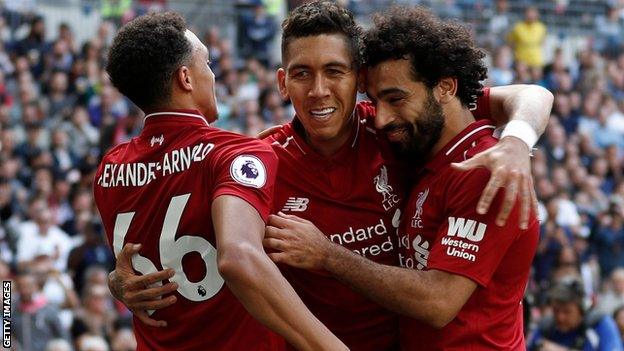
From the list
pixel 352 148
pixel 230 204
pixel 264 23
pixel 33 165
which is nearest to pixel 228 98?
pixel 264 23

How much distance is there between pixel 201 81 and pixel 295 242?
33.8 inches

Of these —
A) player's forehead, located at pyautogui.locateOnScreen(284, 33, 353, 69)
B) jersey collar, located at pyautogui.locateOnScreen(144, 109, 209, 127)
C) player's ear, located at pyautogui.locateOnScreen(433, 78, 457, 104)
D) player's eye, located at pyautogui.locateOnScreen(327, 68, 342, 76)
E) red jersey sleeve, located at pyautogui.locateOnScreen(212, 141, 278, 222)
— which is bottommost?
red jersey sleeve, located at pyautogui.locateOnScreen(212, 141, 278, 222)

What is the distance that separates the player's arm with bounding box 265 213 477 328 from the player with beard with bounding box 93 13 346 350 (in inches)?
12.1

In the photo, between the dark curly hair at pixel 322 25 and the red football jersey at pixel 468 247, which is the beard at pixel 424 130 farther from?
the dark curly hair at pixel 322 25

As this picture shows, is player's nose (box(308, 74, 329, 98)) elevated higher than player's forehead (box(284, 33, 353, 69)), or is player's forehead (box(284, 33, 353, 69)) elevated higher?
player's forehead (box(284, 33, 353, 69))

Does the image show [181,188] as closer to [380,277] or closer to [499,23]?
[380,277]

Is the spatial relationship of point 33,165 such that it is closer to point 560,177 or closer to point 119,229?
point 560,177

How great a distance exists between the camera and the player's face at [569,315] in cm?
1017

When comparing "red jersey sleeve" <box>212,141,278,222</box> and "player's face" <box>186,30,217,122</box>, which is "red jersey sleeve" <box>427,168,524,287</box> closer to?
"red jersey sleeve" <box>212,141,278,222</box>

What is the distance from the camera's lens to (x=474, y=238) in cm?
489

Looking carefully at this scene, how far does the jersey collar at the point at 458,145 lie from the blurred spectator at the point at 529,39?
16.0 metres

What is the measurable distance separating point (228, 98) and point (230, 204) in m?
13.1

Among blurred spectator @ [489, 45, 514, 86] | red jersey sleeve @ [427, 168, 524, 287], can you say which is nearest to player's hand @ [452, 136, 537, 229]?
red jersey sleeve @ [427, 168, 524, 287]

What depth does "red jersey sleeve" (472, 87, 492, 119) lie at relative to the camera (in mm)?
5602
